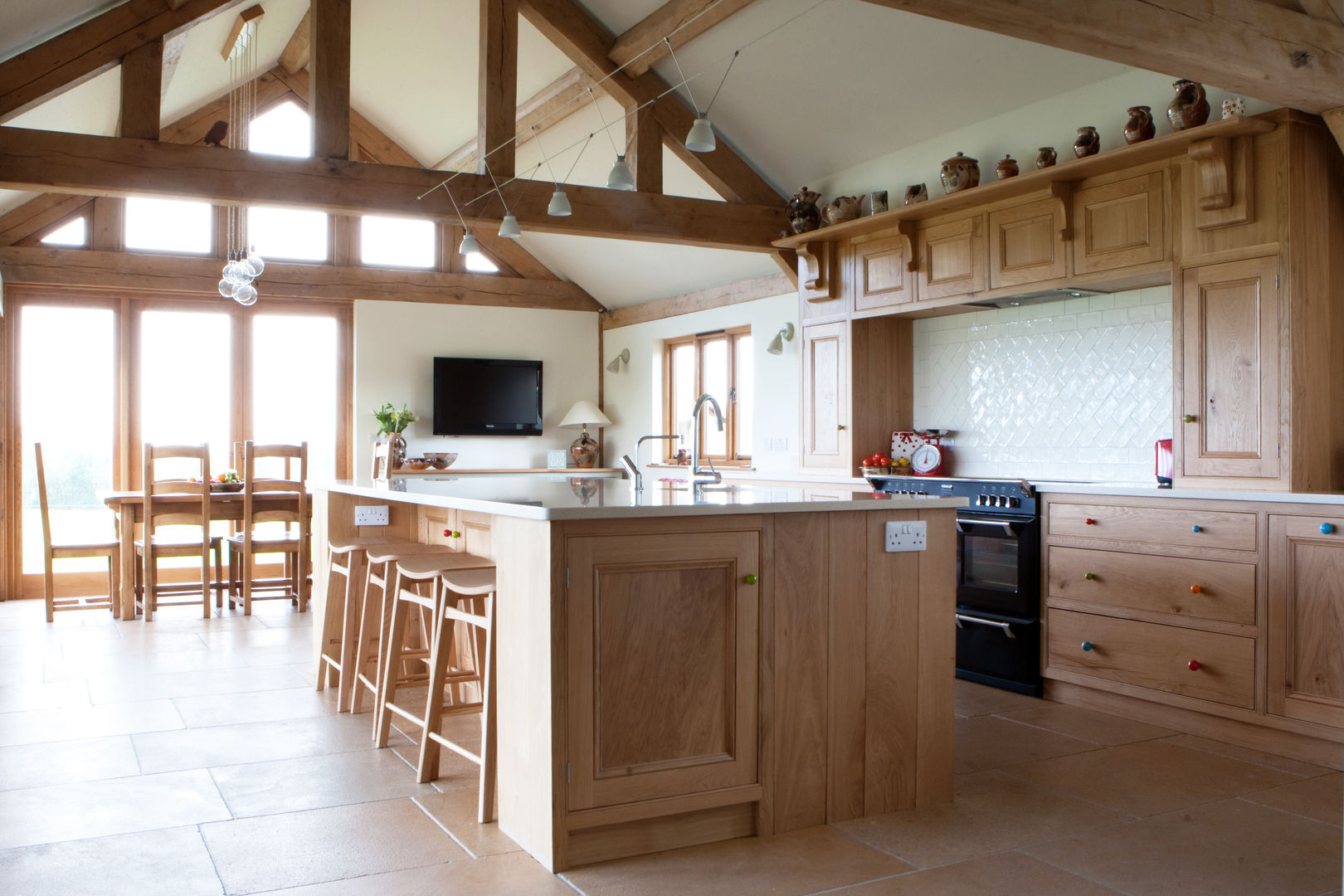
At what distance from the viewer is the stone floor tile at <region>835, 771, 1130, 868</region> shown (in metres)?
2.68

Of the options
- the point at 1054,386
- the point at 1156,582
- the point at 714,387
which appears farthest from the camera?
the point at 714,387

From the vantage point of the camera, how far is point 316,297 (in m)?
8.27

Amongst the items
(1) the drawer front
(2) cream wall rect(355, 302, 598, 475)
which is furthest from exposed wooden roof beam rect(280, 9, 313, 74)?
(1) the drawer front

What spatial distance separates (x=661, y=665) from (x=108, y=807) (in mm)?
1647

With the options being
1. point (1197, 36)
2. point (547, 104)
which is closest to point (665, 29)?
point (547, 104)

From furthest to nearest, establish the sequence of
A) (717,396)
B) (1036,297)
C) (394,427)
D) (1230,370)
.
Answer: (394,427)
(717,396)
(1036,297)
(1230,370)

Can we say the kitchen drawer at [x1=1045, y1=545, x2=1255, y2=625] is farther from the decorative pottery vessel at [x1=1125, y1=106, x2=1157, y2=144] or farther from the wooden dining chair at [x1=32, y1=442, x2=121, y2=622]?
the wooden dining chair at [x1=32, y1=442, x2=121, y2=622]

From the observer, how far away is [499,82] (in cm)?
569

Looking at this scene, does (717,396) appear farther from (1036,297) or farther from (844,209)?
(1036,297)

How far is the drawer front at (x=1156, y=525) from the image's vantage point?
374 cm

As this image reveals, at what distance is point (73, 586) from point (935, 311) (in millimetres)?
6352

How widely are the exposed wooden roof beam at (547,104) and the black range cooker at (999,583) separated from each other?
11.2 feet

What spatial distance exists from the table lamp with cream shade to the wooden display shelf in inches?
134

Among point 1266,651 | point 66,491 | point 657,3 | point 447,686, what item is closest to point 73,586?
point 66,491
